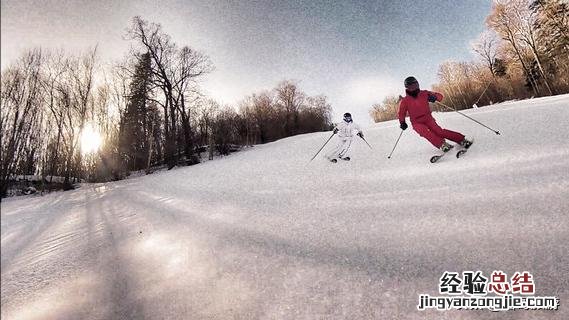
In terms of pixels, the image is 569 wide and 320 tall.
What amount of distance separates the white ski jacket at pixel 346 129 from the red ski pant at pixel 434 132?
6.81 feet

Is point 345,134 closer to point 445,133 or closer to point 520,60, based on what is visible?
point 445,133

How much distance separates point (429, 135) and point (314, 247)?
12.6ft

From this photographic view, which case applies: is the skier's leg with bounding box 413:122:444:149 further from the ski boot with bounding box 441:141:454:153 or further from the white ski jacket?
the white ski jacket

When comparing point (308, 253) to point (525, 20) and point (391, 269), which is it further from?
point (525, 20)

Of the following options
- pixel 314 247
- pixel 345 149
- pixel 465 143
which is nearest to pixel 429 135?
pixel 465 143

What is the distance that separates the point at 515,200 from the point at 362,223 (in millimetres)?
1610

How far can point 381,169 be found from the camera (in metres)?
4.94

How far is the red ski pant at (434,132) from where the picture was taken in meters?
4.90

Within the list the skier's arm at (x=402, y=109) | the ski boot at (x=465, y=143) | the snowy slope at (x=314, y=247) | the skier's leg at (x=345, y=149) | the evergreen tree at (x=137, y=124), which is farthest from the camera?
the evergreen tree at (x=137, y=124)

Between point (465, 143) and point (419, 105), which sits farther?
point (419, 105)

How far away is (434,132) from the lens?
502cm

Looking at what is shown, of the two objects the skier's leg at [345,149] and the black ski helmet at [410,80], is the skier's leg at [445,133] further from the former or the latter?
the skier's leg at [345,149]

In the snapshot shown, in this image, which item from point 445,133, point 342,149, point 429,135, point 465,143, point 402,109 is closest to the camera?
point 465,143

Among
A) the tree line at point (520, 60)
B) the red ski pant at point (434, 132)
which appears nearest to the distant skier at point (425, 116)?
the red ski pant at point (434, 132)
